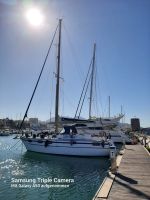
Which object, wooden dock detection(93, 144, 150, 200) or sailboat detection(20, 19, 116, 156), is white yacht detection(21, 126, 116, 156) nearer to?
sailboat detection(20, 19, 116, 156)

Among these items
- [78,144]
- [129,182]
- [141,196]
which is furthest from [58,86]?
[141,196]

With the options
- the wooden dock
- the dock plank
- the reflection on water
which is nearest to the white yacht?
the reflection on water

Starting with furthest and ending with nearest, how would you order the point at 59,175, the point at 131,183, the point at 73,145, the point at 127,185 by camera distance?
the point at 73,145, the point at 59,175, the point at 131,183, the point at 127,185

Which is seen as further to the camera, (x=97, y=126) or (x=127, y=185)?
(x=97, y=126)

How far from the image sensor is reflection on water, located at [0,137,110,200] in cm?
1588

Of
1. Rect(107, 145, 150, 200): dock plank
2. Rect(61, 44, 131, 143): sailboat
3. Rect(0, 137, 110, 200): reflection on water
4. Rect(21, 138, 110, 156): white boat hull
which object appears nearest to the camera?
Rect(107, 145, 150, 200): dock plank

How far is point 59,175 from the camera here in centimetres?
2172

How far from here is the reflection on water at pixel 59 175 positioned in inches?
625

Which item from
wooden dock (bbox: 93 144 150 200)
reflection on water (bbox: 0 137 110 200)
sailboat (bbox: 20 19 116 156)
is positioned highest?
sailboat (bbox: 20 19 116 156)

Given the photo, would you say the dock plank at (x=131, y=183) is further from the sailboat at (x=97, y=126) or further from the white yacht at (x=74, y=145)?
the sailboat at (x=97, y=126)

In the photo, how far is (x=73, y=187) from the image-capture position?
57.6ft

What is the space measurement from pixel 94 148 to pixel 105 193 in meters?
19.4

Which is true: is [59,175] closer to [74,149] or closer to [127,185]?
[127,185]

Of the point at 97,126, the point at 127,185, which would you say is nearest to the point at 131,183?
the point at 127,185
